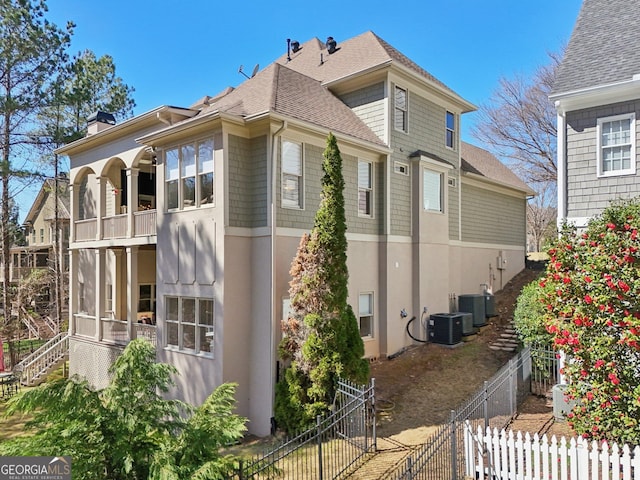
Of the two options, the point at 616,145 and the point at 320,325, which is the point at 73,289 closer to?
the point at 320,325

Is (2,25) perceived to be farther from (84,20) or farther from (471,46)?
(471,46)

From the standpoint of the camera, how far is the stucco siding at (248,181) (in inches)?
438

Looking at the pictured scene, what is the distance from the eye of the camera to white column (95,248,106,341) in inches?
603

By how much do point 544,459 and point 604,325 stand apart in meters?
2.38

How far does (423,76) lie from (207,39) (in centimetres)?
1026

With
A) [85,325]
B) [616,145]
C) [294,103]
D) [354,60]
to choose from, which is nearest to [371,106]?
[354,60]

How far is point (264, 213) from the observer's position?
11.2 m

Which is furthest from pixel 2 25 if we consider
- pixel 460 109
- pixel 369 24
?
pixel 460 109

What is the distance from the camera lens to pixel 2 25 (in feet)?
61.3

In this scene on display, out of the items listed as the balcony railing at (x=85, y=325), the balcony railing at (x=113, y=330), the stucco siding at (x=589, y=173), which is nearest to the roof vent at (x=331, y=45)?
the stucco siding at (x=589, y=173)

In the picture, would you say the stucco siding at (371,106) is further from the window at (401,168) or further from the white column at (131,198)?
the white column at (131,198)

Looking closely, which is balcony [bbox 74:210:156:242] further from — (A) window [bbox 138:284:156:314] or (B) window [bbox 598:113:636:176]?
(B) window [bbox 598:113:636:176]

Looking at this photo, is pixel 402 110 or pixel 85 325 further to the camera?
pixel 85 325

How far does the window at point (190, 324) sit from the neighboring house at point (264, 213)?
0.05m
